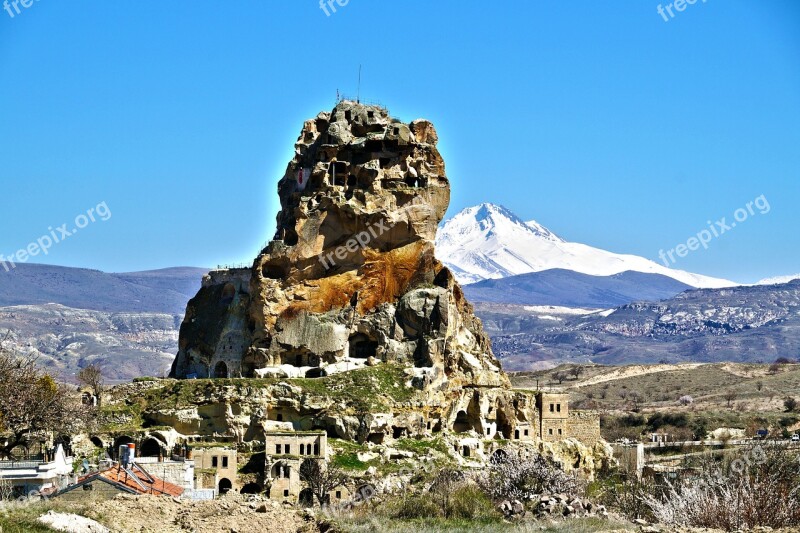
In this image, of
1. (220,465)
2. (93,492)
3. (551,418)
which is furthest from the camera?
(551,418)

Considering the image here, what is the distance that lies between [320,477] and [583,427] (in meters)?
24.0

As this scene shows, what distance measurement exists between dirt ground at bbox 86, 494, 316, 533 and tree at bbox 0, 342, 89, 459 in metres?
20.9

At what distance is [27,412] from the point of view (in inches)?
2717

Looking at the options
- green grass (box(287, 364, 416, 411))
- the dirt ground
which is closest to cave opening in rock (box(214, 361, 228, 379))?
green grass (box(287, 364, 416, 411))

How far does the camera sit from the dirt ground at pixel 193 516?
1785 inches

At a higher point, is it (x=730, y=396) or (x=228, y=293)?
(x=228, y=293)

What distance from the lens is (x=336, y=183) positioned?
88.3m

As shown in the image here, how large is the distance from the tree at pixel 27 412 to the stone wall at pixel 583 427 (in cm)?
2939

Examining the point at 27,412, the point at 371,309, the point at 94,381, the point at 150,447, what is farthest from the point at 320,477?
the point at 94,381

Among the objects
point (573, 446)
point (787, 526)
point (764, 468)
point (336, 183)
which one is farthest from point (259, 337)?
point (787, 526)

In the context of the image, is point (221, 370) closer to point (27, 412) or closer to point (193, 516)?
point (27, 412)

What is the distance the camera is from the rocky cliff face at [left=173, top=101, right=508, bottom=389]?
8556 cm

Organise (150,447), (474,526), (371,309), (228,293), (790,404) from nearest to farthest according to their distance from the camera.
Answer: (474,526)
(150,447)
(371,309)
(228,293)
(790,404)

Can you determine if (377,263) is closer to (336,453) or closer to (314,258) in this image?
(314,258)
